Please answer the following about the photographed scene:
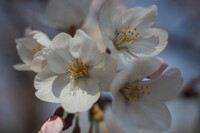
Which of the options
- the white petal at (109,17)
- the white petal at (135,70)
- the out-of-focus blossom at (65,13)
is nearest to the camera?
the white petal at (135,70)

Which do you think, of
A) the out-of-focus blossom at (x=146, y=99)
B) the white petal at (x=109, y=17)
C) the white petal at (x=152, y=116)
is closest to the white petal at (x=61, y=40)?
the white petal at (x=109, y=17)

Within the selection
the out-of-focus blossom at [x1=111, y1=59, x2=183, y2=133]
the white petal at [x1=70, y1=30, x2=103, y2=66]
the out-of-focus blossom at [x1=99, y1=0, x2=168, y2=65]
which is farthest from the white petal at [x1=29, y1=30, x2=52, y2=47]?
the out-of-focus blossom at [x1=111, y1=59, x2=183, y2=133]

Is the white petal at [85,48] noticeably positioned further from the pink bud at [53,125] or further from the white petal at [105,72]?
the pink bud at [53,125]

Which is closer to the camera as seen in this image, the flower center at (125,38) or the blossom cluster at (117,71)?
the blossom cluster at (117,71)

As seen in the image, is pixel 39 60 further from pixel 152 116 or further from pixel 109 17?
pixel 152 116

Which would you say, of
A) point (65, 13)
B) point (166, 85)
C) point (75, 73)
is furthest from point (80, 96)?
point (65, 13)

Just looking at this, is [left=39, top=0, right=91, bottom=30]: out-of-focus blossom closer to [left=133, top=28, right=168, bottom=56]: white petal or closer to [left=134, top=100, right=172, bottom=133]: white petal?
[left=133, top=28, right=168, bottom=56]: white petal

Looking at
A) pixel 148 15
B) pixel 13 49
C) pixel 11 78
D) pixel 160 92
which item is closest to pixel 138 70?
pixel 160 92
